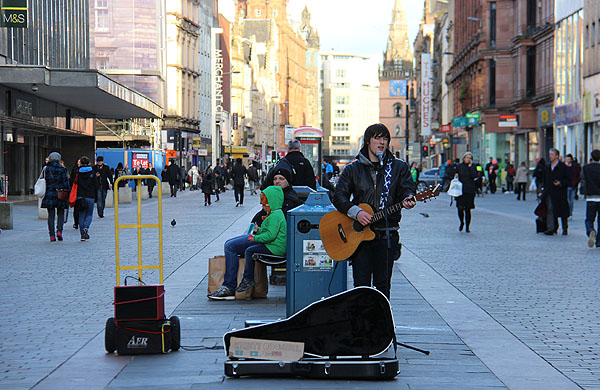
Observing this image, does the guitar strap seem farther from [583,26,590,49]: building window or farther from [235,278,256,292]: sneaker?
[583,26,590,49]: building window

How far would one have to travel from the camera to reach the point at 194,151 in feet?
270

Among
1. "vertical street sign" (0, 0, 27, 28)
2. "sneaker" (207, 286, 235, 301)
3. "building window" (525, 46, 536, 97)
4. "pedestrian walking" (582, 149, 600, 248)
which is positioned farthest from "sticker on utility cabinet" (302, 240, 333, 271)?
"building window" (525, 46, 536, 97)

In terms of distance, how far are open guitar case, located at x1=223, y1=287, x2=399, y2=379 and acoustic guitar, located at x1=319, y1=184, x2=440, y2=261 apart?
73cm

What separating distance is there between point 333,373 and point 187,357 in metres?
1.35

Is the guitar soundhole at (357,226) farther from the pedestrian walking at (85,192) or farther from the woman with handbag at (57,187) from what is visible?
the pedestrian walking at (85,192)

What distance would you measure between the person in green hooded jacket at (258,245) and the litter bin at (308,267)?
1323 mm

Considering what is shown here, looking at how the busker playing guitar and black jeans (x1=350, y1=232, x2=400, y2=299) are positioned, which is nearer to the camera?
the busker playing guitar

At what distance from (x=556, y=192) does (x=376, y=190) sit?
14.7 metres

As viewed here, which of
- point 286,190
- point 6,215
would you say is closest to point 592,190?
point 286,190

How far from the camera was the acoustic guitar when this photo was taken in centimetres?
762

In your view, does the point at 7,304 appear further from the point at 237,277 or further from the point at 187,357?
the point at 187,357

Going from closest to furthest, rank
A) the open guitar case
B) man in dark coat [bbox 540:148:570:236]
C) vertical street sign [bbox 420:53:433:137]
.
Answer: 1. the open guitar case
2. man in dark coat [bbox 540:148:570:236]
3. vertical street sign [bbox 420:53:433:137]

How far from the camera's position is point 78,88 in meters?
35.1

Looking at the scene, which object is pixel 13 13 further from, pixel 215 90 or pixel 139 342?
pixel 215 90
